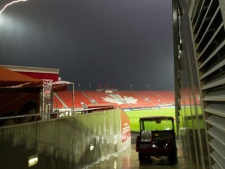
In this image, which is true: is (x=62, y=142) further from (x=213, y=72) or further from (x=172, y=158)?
(x=213, y=72)

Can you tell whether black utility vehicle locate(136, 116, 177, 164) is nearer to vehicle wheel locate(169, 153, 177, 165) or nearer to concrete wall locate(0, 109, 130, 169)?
vehicle wheel locate(169, 153, 177, 165)

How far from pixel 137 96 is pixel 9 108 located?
5174 centimetres

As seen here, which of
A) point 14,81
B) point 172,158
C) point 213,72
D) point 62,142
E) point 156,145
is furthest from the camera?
point 156,145

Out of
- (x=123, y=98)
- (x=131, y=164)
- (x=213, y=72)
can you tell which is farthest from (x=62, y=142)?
(x=123, y=98)

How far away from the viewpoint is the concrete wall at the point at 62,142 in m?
4.83

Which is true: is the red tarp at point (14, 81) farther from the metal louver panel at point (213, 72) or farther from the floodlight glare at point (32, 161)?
the metal louver panel at point (213, 72)

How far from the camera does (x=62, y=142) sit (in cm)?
721

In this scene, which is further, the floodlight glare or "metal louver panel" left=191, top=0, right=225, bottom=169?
the floodlight glare

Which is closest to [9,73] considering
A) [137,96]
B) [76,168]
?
[76,168]

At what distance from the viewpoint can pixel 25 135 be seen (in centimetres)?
525

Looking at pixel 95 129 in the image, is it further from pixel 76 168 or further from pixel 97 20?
pixel 97 20

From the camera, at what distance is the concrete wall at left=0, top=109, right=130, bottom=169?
483 cm

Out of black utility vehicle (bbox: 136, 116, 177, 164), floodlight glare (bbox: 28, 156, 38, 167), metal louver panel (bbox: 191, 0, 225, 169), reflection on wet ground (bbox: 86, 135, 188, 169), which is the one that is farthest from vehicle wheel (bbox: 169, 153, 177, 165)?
metal louver panel (bbox: 191, 0, 225, 169)

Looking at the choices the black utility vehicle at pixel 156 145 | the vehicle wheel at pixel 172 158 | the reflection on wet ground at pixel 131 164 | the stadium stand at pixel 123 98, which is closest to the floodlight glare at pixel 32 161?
the reflection on wet ground at pixel 131 164
